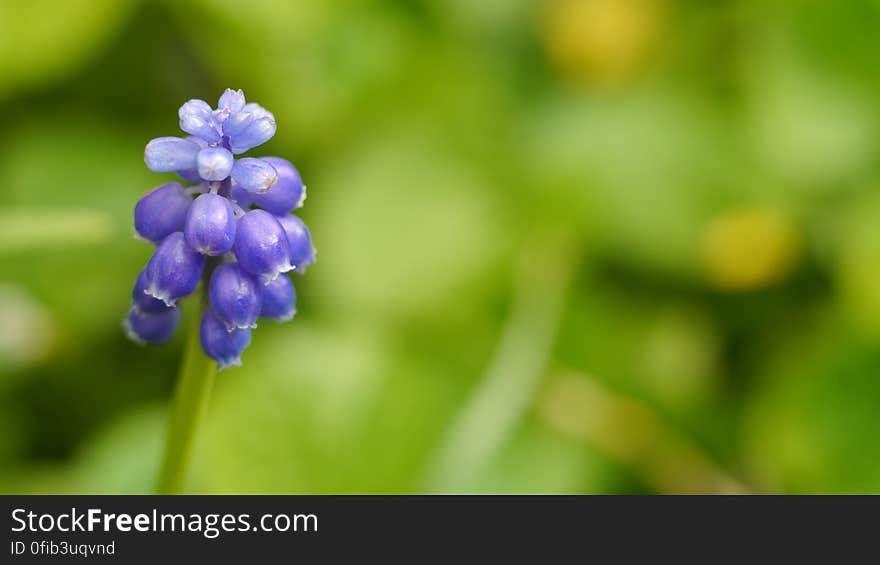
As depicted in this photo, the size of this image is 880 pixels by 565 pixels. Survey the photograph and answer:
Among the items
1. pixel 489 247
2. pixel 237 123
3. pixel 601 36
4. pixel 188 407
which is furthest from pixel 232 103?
pixel 601 36

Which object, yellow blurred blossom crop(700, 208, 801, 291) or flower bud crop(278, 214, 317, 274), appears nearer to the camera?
flower bud crop(278, 214, 317, 274)

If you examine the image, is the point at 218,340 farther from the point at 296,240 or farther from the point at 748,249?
the point at 748,249

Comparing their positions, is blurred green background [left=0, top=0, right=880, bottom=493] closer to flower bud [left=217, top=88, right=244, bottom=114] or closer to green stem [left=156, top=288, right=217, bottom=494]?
green stem [left=156, top=288, right=217, bottom=494]

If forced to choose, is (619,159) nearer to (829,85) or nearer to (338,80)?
(829,85)

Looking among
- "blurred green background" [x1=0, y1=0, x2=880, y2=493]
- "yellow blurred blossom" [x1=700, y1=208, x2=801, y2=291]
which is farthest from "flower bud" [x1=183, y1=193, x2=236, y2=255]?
"yellow blurred blossom" [x1=700, y1=208, x2=801, y2=291]

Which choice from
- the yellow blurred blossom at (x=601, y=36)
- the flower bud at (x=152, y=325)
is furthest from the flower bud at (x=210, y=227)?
the yellow blurred blossom at (x=601, y=36)

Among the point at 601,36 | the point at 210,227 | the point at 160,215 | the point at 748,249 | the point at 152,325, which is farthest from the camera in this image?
the point at 601,36
